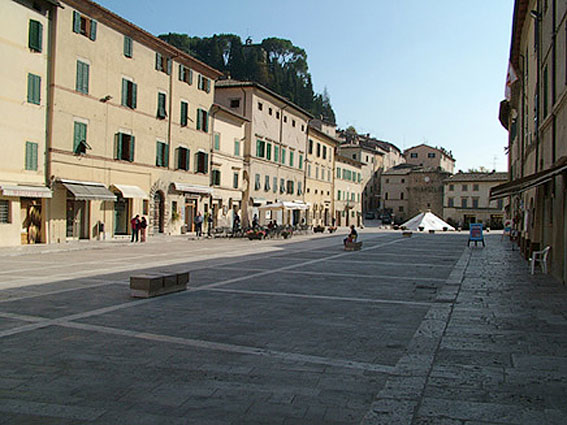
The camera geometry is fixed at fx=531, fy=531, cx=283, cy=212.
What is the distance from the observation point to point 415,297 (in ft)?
34.9

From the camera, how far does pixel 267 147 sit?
45281 millimetres

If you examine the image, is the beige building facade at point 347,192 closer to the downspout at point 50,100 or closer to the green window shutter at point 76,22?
the green window shutter at point 76,22

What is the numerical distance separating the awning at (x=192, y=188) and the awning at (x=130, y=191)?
3.41 meters

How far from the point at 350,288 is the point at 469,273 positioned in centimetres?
512

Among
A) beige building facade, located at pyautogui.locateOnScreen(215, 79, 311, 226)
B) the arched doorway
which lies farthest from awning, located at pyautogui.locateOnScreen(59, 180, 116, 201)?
beige building facade, located at pyautogui.locateOnScreen(215, 79, 311, 226)

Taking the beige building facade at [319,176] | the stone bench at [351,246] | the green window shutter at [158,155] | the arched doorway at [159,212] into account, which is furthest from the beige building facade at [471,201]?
the stone bench at [351,246]

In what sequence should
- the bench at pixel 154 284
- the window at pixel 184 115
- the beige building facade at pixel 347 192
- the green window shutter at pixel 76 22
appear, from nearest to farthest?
1. the bench at pixel 154 284
2. the green window shutter at pixel 76 22
3. the window at pixel 184 115
4. the beige building facade at pixel 347 192

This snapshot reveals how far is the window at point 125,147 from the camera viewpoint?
2804cm

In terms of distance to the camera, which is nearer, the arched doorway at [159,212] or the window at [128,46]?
the window at [128,46]

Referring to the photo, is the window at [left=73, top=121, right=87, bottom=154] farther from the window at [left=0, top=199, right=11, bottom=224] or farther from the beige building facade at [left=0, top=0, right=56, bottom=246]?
the window at [left=0, top=199, right=11, bottom=224]

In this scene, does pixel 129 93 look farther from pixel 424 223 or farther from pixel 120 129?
pixel 424 223

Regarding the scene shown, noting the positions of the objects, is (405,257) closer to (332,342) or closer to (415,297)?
(415,297)

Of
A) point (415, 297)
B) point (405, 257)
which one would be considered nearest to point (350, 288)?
point (415, 297)

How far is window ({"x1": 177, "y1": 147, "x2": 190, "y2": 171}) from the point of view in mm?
33750
